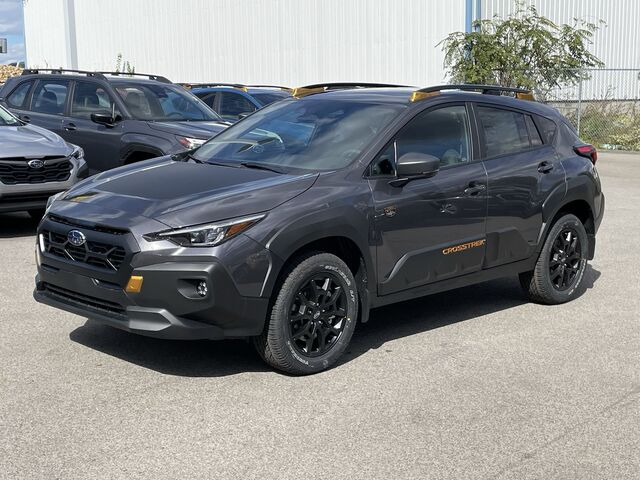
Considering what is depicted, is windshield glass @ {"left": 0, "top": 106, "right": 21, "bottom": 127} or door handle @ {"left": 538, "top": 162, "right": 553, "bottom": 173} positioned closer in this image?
door handle @ {"left": 538, "top": 162, "right": 553, "bottom": 173}

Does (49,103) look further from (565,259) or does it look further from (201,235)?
(201,235)

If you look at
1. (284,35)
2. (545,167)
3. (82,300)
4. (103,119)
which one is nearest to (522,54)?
(284,35)

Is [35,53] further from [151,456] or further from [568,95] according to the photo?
[151,456]

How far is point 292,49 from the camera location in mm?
32875

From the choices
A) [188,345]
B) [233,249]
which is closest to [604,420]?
[233,249]

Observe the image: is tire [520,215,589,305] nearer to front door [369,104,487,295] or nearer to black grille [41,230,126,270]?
front door [369,104,487,295]

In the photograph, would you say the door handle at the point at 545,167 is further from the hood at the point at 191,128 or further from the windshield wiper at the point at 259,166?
the hood at the point at 191,128

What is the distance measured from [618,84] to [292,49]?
38.2 ft

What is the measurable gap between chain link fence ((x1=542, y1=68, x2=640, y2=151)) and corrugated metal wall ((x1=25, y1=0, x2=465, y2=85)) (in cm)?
377

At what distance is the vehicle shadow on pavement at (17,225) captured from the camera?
34.4 feet

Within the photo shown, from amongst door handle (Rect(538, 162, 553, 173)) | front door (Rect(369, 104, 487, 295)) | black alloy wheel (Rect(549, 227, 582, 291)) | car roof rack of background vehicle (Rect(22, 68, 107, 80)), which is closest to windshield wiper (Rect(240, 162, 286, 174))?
front door (Rect(369, 104, 487, 295))

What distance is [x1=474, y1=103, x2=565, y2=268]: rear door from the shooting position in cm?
669

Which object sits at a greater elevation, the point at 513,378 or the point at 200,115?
the point at 200,115

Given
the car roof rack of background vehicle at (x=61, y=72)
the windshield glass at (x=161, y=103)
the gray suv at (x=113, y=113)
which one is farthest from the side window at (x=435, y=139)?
the car roof rack of background vehicle at (x=61, y=72)
